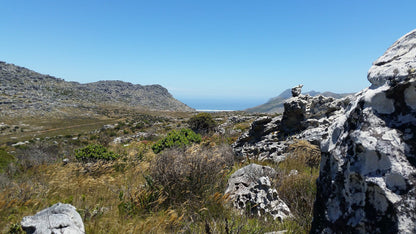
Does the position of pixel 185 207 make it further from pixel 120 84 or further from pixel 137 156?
pixel 120 84

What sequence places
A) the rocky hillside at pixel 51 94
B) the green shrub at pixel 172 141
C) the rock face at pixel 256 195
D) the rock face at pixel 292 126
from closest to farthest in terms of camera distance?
the rock face at pixel 256 195 → the rock face at pixel 292 126 → the green shrub at pixel 172 141 → the rocky hillside at pixel 51 94

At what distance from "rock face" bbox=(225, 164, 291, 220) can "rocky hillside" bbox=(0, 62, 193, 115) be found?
83.6 meters

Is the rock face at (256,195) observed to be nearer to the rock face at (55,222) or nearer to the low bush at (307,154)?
the low bush at (307,154)

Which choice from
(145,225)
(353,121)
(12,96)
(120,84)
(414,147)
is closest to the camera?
(414,147)

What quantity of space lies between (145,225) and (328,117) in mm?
7880

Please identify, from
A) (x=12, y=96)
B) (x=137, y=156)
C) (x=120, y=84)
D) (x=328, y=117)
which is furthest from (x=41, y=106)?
(x=120, y=84)

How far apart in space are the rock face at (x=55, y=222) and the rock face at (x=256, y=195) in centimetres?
242

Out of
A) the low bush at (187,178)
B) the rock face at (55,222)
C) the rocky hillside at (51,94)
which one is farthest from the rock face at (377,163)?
the rocky hillside at (51,94)

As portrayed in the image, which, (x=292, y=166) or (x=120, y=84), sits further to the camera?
(x=120, y=84)

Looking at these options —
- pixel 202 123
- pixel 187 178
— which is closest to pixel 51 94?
pixel 202 123

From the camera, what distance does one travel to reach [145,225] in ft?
10.8

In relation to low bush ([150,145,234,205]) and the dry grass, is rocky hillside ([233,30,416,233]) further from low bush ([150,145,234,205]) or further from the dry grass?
low bush ([150,145,234,205])

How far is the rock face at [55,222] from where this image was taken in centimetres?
270

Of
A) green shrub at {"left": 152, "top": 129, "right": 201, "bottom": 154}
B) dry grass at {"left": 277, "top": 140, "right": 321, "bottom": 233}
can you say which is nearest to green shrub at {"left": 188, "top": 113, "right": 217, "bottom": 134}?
green shrub at {"left": 152, "top": 129, "right": 201, "bottom": 154}
